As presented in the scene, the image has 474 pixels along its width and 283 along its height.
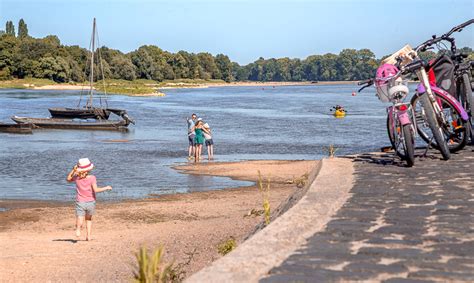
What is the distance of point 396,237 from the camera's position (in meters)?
5.59

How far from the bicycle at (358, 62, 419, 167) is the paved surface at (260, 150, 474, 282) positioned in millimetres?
776

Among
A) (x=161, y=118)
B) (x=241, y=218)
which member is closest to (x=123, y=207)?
(x=241, y=218)

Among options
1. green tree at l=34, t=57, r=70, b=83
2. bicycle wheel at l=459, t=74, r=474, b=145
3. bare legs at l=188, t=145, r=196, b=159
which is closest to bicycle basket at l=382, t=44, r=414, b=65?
bicycle wheel at l=459, t=74, r=474, b=145

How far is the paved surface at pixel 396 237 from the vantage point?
A: 4523mm

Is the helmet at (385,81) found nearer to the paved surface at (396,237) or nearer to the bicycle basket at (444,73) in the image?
the bicycle basket at (444,73)

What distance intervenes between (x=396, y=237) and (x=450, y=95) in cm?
544

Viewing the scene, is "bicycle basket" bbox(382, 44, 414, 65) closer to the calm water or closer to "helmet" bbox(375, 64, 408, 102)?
"helmet" bbox(375, 64, 408, 102)

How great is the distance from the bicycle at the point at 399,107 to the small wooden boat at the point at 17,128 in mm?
37921

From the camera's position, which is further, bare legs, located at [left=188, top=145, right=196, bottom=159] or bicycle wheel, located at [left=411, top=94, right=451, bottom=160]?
bare legs, located at [left=188, top=145, right=196, bottom=159]

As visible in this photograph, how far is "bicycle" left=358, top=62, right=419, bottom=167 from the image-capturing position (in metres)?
9.70

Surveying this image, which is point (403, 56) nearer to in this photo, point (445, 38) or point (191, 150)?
point (445, 38)

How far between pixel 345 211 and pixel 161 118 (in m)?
55.4

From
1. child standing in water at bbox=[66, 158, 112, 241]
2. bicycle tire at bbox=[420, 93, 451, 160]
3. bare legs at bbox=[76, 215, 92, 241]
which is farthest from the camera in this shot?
bare legs at bbox=[76, 215, 92, 241]

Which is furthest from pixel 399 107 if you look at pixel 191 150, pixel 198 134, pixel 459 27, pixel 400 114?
pixel 191 150
